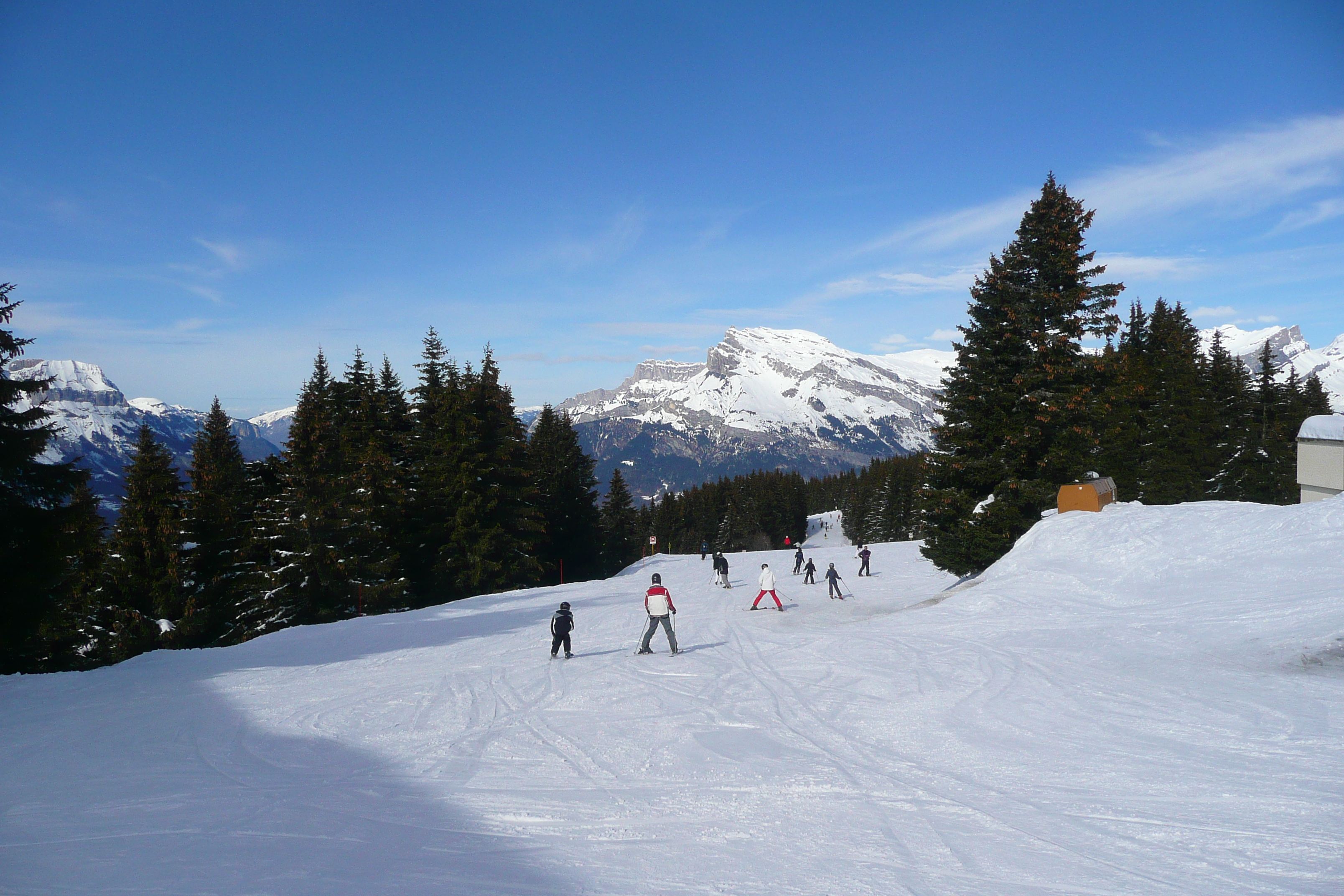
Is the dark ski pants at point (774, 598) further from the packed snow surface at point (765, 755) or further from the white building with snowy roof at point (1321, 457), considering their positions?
the white building with snowy roof at point (1321, 457)

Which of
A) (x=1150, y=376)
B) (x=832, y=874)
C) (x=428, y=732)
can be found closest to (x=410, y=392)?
(x=428, y=732)

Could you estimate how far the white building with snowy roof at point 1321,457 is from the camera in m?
22.4

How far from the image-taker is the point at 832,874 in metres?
5.81

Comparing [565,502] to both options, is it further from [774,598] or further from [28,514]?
[28,514]

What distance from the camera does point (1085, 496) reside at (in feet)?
71.9

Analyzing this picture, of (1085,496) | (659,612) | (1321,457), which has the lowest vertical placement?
(659,612)

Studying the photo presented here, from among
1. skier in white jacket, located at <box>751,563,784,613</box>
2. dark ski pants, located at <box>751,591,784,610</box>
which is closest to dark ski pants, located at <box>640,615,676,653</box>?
dark ski pants, located at <box>751,591,784,610</box>

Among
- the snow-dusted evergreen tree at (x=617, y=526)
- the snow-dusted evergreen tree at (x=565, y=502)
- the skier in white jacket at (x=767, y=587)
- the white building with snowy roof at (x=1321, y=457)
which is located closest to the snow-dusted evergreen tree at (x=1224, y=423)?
the white building with snowy roof at (x=1321, y=457)

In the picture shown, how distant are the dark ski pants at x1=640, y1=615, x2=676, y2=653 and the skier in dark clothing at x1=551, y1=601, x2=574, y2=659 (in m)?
1.70

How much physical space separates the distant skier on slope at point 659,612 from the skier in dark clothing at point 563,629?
5.65 feet

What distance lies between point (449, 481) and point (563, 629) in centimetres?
2267

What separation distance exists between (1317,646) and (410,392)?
1543 inches

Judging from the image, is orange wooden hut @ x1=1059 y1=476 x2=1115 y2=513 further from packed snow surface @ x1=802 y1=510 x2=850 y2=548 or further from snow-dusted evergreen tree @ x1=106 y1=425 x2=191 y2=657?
packed snow surface @ x1=802 y1=510 x2=850 y2=548

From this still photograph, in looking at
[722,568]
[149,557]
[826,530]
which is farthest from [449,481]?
[826,530]
